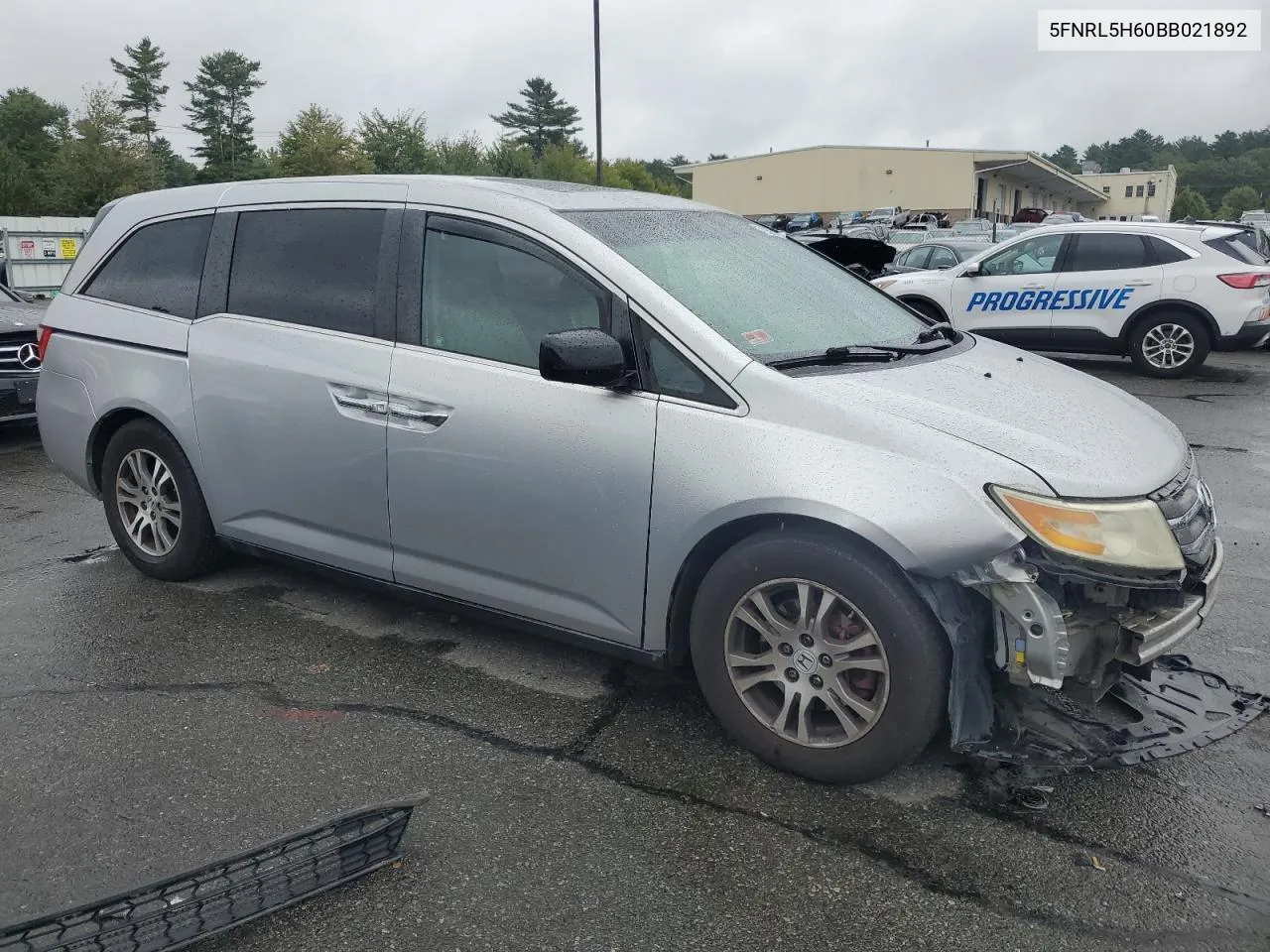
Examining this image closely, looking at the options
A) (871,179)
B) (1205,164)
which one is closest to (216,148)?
(871,179)

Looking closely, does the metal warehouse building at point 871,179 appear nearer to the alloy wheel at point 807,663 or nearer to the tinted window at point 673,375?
the tinted window at point 673,375

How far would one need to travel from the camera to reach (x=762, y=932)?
8.05ft

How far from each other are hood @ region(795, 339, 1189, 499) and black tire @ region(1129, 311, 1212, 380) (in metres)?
8.58

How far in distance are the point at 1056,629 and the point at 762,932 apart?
3.52 ft

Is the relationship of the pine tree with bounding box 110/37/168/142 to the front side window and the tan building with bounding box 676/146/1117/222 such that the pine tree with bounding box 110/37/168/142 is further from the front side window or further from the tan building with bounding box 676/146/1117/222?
the front side window

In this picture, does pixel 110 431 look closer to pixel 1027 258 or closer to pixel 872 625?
pixel 872 625

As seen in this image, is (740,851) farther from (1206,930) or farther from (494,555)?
(494,555)

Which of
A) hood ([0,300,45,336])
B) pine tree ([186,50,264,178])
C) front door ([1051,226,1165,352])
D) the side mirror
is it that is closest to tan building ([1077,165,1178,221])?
pine tree ([186,50,264,178])

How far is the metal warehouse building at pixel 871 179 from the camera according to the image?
65875 mm

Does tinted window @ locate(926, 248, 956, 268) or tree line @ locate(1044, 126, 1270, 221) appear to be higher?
tree line @ locate(1044, 126, 1270, 221)

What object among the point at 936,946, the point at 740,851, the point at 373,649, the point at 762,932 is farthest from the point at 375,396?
the point at 936,946

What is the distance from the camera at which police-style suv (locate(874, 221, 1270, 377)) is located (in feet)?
35.9

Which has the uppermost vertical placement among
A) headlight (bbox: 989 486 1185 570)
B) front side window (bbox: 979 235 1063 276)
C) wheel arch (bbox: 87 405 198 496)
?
front side window (bbox: 979 235 1063 276)

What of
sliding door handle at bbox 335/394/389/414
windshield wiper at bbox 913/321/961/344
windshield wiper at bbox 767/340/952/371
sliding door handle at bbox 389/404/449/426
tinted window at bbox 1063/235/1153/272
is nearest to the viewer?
windshield wiper at bbox 767/340/952/371
